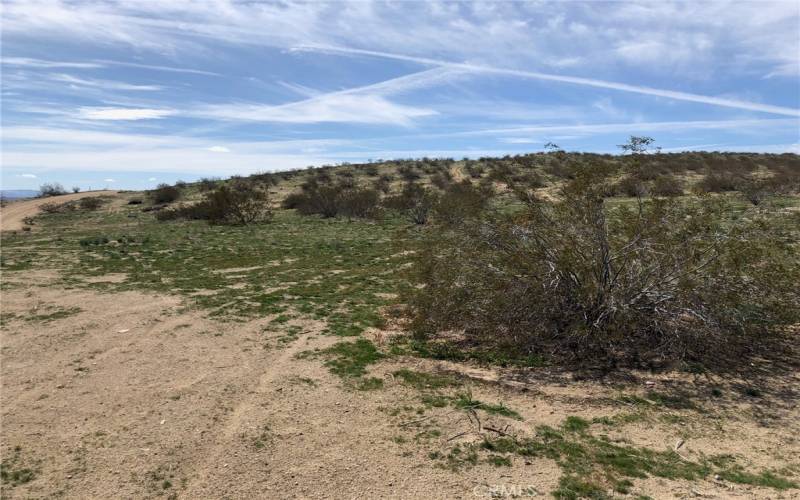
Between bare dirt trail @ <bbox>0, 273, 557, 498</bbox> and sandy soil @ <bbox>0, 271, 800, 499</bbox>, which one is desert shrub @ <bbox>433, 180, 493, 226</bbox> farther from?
bare dirt trail @ <bbox>0, 273, 557, 498</bbox>

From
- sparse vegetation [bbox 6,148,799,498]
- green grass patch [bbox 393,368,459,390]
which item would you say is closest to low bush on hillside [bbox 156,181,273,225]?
sparse vegetation [bbox 6,148,799,498]

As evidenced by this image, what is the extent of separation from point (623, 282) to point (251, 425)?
531 centimetres

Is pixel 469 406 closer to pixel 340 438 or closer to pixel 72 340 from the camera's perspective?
pixel 340 438

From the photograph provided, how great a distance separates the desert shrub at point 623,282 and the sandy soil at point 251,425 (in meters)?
1.02

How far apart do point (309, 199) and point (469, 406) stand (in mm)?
29481

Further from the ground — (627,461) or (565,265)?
(565,265)

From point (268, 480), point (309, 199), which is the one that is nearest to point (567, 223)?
point (268, 480)

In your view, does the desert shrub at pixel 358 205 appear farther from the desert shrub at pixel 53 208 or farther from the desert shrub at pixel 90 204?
the desert shrub at pixel 53 208

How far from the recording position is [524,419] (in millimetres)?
5777

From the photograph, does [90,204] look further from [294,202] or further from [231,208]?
[231,208]

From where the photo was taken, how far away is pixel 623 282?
759 centimetres

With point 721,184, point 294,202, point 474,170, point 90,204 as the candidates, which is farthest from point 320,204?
point 721,184

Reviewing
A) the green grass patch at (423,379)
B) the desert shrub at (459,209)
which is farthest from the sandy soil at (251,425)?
the desert shrub at (459,209)

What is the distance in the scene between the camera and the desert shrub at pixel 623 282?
7.21 meters
